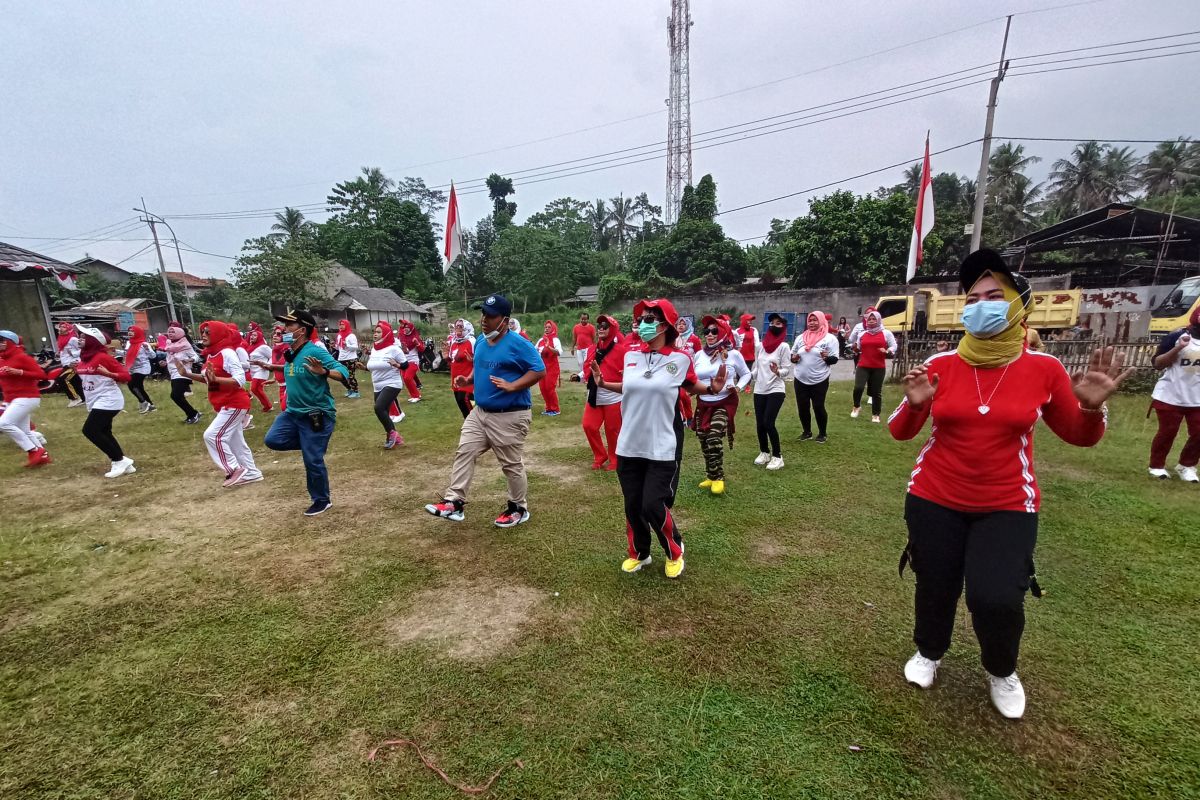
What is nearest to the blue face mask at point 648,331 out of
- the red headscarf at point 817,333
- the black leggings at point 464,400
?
the red headscarf at point 817,333

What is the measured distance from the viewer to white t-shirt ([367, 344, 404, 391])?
25.0 feet

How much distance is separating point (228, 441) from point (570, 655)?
539 cm

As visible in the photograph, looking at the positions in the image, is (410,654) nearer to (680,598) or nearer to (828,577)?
(680,598)

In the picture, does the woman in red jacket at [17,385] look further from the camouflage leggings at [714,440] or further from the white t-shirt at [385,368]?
the camouflage leggings at [714,440]

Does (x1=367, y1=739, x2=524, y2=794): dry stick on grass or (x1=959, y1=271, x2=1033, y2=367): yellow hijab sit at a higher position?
(x1=959, y1=271, x2=1033, y2=367): yellow hijab

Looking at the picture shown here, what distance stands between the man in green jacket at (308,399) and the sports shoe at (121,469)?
11.3 feet

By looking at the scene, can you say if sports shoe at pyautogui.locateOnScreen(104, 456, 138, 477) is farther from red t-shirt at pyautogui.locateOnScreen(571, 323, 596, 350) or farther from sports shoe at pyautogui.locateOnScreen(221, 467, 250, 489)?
red t-shirt at pyautogui.locateOnScreen(571, 323, 596, 350)

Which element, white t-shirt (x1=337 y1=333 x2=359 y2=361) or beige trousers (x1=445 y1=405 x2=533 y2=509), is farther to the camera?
white t-shirt (x1=337 y1=333 x2=359 y2=361)

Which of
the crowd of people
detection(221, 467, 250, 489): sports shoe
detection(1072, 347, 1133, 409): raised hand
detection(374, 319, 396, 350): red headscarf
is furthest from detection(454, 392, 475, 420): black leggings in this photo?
detection(1072, 347, 1133, 409): raised hand

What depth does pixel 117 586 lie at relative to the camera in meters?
3.90

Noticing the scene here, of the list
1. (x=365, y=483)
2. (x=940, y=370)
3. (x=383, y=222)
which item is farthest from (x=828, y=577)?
(x=383, y=222)

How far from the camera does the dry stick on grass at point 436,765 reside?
2.17 m

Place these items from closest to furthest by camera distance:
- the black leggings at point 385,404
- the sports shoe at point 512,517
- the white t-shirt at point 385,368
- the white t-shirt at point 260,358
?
the sports shoe at point 512,517 < the white t-shirt at point 385,368 < the black leggings at point 385,404 < the white t-shirt at point 260,358

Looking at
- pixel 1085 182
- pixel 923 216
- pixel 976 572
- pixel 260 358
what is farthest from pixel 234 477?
pixel 1085 182
